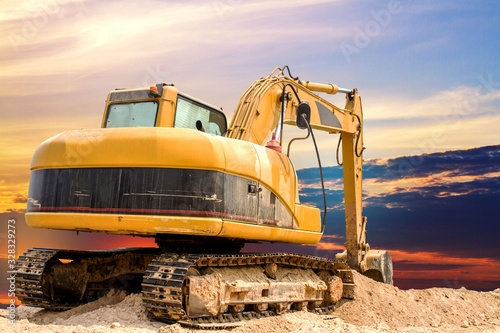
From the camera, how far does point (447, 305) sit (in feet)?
36.0

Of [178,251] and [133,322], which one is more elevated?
[178,251]

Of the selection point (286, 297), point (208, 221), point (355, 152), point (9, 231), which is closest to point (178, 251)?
point (208, 221)

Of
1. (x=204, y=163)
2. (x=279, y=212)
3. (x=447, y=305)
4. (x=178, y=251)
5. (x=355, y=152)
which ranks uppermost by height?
(x=355, y=152)

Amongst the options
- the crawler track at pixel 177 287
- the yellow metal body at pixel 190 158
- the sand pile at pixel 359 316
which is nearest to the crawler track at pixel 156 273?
the crawler track at pixel 177 287

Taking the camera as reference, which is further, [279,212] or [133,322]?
[279,212]

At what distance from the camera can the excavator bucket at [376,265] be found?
→ 11.8 m

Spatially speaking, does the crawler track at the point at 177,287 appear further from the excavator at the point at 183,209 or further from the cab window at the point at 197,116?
the cab window at the point at 197,116

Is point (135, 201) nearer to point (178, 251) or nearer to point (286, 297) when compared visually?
point (178, 251)

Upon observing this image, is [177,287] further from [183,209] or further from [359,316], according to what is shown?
[359,316]

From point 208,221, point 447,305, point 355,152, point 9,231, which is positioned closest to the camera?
point 208,221

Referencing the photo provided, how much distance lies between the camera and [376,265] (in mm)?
11852

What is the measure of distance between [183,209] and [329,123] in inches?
218

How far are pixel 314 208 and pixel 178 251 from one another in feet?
8.84

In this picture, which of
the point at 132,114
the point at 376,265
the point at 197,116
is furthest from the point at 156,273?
the point at 376,265
